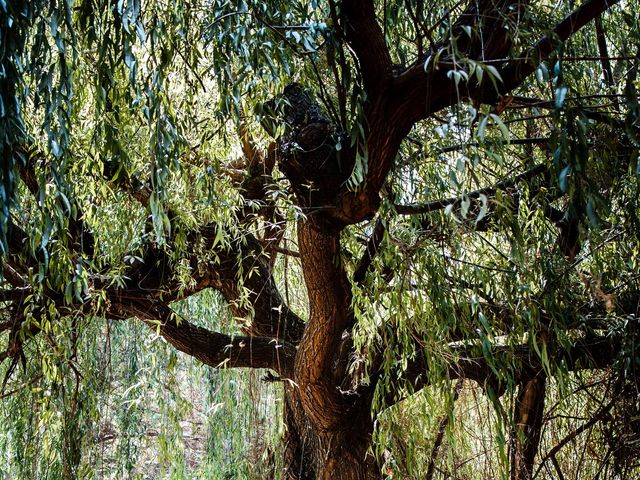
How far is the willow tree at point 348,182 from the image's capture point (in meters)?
1.66

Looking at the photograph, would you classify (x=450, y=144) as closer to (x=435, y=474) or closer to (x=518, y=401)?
(x=518, y=401)

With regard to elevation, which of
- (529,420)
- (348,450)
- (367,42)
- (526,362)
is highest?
(367,42)

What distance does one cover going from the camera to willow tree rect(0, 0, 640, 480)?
5.43ft

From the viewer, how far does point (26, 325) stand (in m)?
2.33

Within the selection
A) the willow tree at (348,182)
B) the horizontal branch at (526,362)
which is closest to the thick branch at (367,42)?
the willow tree at (348,182)

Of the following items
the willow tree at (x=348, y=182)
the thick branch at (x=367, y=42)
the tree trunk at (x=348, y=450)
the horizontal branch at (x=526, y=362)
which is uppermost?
the thick branch at (x=367, y=42)

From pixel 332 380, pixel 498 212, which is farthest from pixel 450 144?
pixel 332 380

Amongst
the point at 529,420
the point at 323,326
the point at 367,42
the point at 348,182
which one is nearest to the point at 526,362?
the point at 529,420

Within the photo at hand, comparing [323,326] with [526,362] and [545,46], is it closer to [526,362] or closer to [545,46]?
[526,362]

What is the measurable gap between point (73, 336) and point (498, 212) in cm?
162

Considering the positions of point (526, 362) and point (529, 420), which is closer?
point (526, 362)

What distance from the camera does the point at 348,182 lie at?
2.04 meters

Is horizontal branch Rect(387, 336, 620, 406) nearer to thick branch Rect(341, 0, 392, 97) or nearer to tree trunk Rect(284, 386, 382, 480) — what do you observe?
tree trunk Rect(284, 386, 382, 480)

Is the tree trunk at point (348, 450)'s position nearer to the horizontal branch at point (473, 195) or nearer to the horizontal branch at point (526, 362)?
the horizontal branch at point (526, 362)
